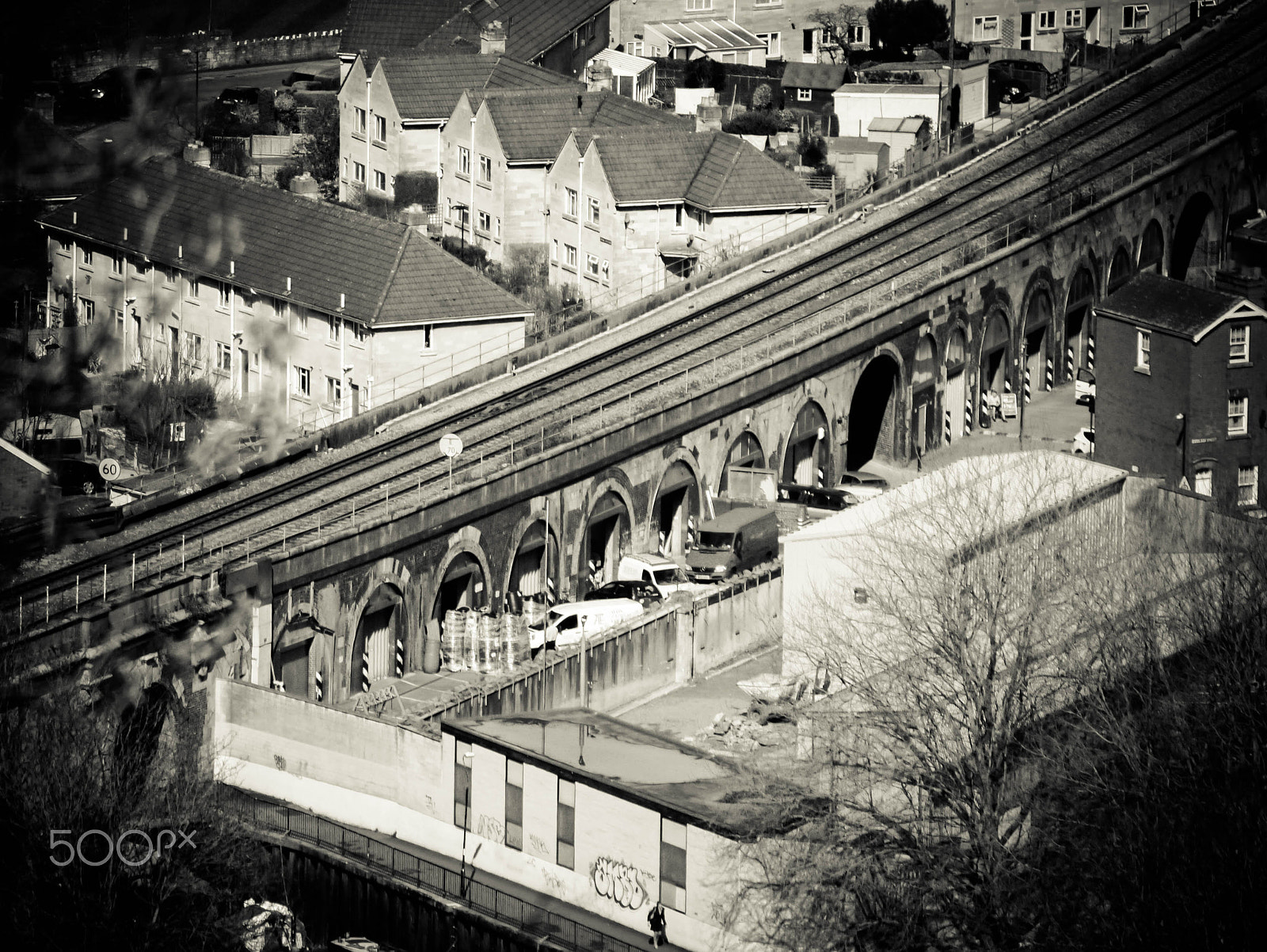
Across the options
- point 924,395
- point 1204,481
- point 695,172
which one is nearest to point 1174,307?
point 1204,481

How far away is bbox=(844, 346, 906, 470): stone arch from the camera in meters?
63.8

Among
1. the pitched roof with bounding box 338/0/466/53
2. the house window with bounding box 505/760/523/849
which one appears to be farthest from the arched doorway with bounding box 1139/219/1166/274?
the house window with bounding box 505/760/523/849

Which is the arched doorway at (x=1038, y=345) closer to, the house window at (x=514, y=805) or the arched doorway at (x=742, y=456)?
the arched doorway at (x=742, y=456)

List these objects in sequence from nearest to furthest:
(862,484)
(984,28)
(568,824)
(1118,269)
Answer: (568,824)
(862,484)
(1118,269)
(984,28)

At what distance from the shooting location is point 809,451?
201 ft

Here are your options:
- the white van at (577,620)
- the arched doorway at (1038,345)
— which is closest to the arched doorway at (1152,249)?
the arched doorway at (1038,345)

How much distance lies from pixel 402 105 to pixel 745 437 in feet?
90.9

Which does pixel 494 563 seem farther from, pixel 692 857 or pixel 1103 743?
pixel 1103 743

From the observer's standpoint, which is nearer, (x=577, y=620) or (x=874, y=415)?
(x=577, y=620)

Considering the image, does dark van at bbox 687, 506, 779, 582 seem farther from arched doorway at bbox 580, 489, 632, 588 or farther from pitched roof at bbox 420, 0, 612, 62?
pitched roof at bbox 420, 0, 612, 62

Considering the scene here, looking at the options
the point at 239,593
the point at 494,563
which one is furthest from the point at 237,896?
the point at 494,563

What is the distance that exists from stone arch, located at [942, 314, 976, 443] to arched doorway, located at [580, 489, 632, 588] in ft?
50.7

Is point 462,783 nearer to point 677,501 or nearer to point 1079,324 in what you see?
point 677,501

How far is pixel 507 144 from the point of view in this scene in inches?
2918
